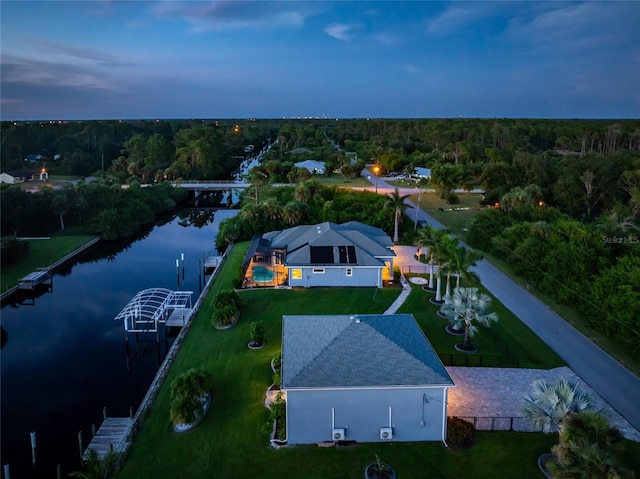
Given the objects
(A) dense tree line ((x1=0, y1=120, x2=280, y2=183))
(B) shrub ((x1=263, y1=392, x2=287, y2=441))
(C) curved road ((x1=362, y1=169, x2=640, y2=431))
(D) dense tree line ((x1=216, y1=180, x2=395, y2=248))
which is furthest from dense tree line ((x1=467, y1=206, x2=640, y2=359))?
(A) dense tree line ((x1=0, y1=120, x2=280, y2=183))

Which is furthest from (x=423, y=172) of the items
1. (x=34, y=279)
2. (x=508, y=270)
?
(x=34, y=279)

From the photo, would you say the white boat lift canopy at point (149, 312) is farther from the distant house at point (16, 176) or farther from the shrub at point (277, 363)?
the distant house at point (16, 176)

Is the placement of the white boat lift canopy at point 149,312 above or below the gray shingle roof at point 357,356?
below

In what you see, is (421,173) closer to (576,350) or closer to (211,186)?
(211,186)

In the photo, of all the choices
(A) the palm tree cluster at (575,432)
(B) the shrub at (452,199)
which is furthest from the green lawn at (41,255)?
(B) the shrub at (452,199)

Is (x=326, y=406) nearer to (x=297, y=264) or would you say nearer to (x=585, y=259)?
(x=297, y=264)

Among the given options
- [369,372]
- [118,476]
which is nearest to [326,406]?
[369,372]
